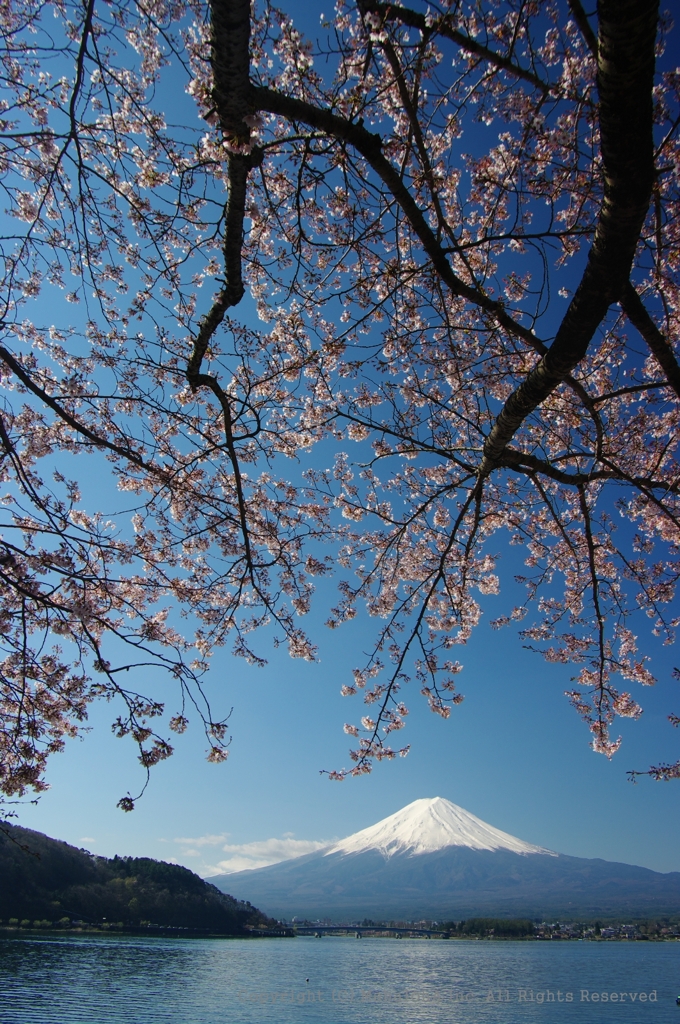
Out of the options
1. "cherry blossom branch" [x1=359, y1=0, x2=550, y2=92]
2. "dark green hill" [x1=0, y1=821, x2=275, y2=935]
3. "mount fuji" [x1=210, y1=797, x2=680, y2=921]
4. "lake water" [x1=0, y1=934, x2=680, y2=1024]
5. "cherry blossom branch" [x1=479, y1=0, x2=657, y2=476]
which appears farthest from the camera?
"mount fuji" [x1=210, y1=797, x2=680, y2=921]

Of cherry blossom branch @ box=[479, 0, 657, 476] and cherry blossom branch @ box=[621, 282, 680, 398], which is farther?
cherry blossom branch @ box=[621, 282, 680, 398]

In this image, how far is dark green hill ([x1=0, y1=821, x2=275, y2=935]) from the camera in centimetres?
4362

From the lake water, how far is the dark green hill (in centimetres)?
251

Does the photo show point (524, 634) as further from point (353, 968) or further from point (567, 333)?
point (353, 968)

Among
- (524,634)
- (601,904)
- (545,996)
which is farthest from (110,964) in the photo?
(601,904)

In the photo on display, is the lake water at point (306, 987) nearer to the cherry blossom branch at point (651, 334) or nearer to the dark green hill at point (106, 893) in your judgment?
the dark green hill at point (106, 893)

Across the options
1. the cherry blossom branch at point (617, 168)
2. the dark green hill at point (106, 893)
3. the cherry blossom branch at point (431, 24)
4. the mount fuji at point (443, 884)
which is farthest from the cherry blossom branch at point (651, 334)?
the mount fuji at point (443, 884)

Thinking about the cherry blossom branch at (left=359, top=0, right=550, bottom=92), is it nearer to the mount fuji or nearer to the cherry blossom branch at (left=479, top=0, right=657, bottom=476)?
the cherry blossom branch at (left=479, top=0, right=657, bottom=476)

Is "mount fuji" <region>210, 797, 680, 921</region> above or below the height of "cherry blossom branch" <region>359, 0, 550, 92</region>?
below

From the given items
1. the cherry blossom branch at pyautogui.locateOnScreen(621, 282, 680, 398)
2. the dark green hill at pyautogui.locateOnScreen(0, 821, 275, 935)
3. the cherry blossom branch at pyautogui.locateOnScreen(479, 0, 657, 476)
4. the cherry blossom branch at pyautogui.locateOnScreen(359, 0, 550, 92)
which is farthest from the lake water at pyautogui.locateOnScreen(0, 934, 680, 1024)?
the cherry blossom branch at pyautogui.locateOnScreen(359, 0, 550, 92)

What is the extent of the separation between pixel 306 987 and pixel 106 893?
26.3 m

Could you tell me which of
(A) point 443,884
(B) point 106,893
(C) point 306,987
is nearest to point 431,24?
(C) point 306,987

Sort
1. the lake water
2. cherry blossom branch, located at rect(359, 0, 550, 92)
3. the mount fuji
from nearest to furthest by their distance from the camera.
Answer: cherry blossom branch, located at rect(359, 0, 550, 92) < the lake water < the mount fuji

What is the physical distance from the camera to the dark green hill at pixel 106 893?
43625 mm
